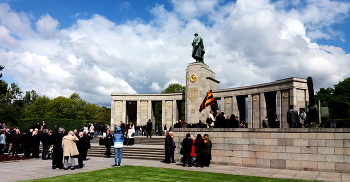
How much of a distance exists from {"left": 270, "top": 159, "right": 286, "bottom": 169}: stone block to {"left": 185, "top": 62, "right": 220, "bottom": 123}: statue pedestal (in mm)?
19738

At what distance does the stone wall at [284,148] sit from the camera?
13.2 metres

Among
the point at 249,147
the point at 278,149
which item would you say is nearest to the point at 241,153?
the point at 249,147

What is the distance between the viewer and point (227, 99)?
36031 millimetres

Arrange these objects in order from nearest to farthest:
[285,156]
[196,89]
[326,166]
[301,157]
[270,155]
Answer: [326,166]
[301,157]
[285,156]
[270,155]
[196,89]

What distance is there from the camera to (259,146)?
15148 mm

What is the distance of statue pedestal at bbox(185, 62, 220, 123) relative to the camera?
114ft

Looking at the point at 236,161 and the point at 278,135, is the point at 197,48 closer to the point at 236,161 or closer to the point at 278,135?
the point at 236,161

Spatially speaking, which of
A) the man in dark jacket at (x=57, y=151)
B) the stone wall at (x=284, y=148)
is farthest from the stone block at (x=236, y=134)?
the man in dark jacket at (x=57, y=151)

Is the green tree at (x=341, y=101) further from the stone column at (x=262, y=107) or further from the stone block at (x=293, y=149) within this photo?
the stone block at (x=293, y=149)

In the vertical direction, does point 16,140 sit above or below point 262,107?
below

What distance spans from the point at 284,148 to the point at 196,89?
827 inches

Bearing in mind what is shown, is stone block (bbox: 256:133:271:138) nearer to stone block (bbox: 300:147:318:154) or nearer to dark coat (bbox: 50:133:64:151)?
stone block (bbox: 300:147:318:154)

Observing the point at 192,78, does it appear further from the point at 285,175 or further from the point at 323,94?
the point at 323,94

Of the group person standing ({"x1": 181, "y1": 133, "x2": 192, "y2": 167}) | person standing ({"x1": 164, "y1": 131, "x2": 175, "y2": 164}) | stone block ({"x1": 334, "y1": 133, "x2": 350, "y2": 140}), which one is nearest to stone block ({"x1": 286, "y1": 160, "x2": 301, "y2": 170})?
stone block ({"x1": 334, "y1": 133, "x2": 350, "y2": 140})
